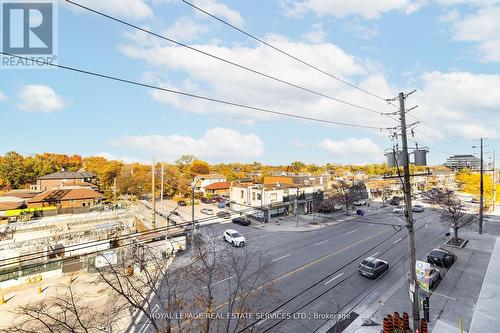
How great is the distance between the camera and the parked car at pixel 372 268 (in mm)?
19297

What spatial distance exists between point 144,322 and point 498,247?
3417 centimetres

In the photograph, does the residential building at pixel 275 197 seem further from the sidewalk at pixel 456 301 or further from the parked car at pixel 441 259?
the sidewalk at pixel 456 301

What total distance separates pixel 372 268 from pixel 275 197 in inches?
1033

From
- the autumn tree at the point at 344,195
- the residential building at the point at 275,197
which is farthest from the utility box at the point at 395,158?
the autumn tree at the point at 344,195

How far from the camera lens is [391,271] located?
20719 mm

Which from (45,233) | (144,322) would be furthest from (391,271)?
(45,233)

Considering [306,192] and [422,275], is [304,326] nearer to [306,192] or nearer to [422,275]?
[422,275]

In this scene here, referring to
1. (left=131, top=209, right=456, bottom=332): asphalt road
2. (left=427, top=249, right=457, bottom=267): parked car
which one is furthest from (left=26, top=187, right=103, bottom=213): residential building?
(left=427, top=249, right=457, bottom=267): parked car

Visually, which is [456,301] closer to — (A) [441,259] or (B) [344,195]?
(A) [441,259]

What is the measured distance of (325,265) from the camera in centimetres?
2164

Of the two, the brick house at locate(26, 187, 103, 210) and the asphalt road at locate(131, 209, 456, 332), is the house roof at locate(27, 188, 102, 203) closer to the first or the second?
the brick house at locate(26, 187, 103, 210)

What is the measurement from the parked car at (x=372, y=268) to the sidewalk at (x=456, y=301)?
55.7 inches

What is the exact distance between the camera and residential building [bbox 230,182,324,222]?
1721 inches

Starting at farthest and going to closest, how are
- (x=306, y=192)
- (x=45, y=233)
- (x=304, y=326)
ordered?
(x=306, y=192) → (x=45, y=233) → (x=304, y=326)
